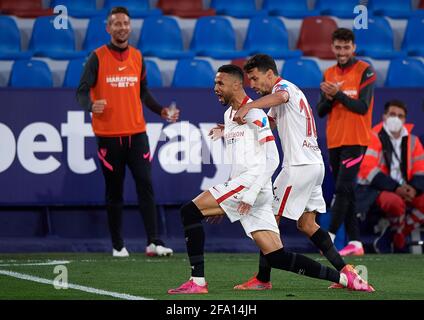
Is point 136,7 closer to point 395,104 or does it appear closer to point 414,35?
point 414,35

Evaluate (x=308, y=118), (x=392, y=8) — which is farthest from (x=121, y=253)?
(x=392, y=8)

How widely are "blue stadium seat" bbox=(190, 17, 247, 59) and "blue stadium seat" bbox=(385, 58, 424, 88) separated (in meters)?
1.87

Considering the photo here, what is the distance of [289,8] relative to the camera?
13578 millimetres

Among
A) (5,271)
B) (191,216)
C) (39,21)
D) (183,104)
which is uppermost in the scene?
(39,21)

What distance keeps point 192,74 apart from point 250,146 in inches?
194

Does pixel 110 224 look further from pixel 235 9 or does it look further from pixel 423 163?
pixel 235 9

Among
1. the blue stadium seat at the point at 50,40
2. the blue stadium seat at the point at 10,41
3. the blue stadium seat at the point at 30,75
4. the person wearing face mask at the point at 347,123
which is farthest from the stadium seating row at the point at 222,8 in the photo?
the person wearing face mask at the point at 347,123

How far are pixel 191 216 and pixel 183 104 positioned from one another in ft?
12.5

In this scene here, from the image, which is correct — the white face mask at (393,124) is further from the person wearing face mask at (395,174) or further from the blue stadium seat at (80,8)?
the blue stadium seat at (80,8)

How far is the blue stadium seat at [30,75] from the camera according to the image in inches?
462

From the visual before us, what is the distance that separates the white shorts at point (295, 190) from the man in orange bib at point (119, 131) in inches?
104
